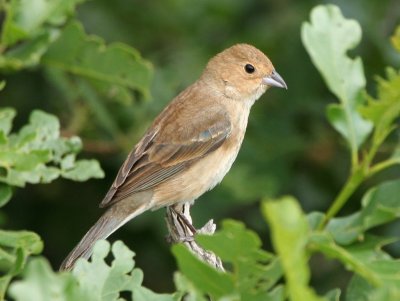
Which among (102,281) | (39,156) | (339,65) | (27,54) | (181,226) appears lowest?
(181,226)

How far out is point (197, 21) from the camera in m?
8.09

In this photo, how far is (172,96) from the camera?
24.2 ft

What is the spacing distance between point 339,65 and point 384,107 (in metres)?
0.27

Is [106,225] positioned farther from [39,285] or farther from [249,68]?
[39,285]

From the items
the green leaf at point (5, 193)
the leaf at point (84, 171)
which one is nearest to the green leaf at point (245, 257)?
the green leaf at point (5, 193)

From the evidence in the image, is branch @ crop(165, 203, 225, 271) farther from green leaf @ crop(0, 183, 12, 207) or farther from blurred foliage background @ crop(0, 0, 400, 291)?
green leaf @ crop(0, 183, 12, 207)

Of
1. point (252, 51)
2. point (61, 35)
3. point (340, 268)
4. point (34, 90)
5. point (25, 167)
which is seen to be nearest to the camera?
point (25, 167)

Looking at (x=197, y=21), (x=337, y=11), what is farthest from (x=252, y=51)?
(x=337, y=11)

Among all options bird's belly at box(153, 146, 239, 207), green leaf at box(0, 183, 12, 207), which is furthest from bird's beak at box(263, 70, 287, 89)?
green leaf at box(0, 183, 12, 207)

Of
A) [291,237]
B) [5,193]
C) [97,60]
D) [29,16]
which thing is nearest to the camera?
[291,237]

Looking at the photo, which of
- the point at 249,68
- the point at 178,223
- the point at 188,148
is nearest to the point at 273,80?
the point at 249,68

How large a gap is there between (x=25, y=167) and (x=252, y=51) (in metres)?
2.56

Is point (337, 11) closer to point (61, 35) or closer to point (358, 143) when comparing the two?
point (358, 143)

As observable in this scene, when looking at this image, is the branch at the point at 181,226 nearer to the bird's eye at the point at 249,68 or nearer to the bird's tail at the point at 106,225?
the bird's tail at the point at 106,225
